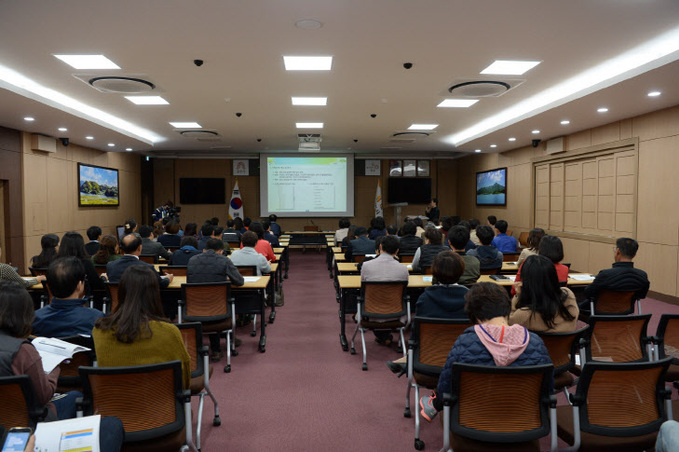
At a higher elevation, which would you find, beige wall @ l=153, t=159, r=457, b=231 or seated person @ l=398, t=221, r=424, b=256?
beige wall @ l=153, t=159, r=457, b=231

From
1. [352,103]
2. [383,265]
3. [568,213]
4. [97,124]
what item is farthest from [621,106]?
[97,124]

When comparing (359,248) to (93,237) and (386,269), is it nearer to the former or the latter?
(386,269)

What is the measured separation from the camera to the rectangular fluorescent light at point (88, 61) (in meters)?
5.22

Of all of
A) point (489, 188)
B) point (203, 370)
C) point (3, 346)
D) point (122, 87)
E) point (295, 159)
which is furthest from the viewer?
point (295, 159)

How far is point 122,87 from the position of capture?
627cm

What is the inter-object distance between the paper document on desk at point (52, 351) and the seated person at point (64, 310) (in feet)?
1.18

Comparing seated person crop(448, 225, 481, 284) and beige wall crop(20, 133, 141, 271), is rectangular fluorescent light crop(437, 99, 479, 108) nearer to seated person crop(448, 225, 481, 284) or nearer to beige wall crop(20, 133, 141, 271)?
seated person crop(448, 225, 481, 284)

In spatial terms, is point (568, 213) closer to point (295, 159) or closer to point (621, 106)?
point (621, 106)

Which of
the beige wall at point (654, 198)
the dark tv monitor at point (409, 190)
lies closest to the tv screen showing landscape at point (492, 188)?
the dark tv monitor at point (409, 190)

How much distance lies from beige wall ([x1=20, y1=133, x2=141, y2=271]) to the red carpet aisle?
6.61m

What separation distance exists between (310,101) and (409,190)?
8449 millimetres

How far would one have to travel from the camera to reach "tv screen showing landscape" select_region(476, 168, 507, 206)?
12.7 metres

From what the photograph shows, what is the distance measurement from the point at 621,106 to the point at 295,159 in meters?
9.63

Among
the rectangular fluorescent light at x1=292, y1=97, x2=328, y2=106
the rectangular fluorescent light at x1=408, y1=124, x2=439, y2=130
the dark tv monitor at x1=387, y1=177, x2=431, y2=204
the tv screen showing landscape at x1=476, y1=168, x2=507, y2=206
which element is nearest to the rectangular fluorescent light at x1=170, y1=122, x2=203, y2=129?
the rectangular fluorescent light at x1=292, y1=97, x2=328, y2=106
